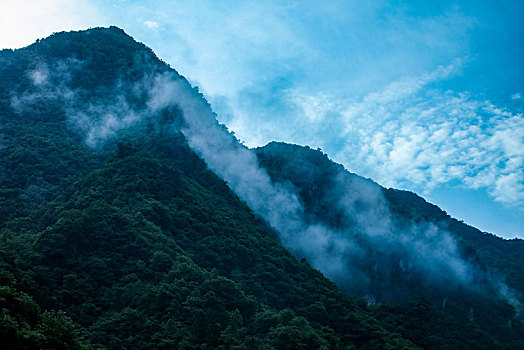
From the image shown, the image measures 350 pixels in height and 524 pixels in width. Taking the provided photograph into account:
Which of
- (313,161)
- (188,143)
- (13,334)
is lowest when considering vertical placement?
(13,334)

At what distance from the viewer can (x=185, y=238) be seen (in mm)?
33812

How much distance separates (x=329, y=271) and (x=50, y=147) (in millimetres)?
37652

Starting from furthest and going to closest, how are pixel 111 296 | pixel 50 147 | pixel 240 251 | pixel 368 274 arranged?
pixel 368 274 → pixel 50 147 → pixel 240 251 → pixel 111 296

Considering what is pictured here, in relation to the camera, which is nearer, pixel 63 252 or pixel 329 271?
pixel 63 252

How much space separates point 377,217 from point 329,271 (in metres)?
18.4

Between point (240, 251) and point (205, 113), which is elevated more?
point (205, 113)

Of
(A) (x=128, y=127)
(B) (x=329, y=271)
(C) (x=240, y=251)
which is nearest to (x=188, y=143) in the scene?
(A) (x=128, y=127)

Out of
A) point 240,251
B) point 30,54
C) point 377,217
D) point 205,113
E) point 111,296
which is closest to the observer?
point 111,296

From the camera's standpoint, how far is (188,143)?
5100 centimetres

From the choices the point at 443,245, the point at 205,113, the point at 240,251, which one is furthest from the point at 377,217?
the point at 240,251

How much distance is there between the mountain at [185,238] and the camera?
22.5 m

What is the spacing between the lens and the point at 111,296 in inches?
928

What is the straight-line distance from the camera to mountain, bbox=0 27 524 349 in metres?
22.5

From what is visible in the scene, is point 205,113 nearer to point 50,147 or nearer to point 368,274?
point 50,147
